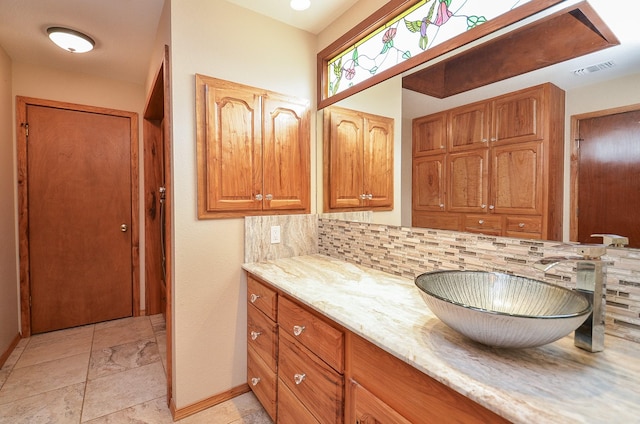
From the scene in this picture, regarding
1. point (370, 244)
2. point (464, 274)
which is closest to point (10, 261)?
point (370, 244)

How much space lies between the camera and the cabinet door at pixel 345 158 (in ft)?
6.42

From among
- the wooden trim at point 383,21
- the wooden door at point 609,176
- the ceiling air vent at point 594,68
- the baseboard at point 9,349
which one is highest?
the wooden trim at point 383,21

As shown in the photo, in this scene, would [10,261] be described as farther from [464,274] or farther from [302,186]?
[464,274]

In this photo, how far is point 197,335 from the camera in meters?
1.74

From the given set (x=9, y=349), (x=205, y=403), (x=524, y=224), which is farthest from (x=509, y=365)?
(x=9, y=349)

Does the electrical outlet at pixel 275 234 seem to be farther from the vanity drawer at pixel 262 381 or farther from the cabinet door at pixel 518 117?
the cabinet door at pixel 518 117

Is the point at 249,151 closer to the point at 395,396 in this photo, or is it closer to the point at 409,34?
the point at 409,34

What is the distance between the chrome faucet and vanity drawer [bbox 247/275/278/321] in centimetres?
118

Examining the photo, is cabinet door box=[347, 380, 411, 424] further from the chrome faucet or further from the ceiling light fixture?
the ceiling light fixture

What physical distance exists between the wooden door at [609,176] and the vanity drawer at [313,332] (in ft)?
3.01

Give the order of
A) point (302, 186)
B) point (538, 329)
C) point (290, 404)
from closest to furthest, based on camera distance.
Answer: point (538, 329), point (290, 404), point (302, 186)

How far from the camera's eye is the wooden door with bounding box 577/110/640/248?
0.88 meters

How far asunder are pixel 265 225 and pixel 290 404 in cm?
101

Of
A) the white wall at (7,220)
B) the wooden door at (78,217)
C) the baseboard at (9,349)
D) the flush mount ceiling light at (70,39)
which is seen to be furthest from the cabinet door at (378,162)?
the baseboard at (9,349)
